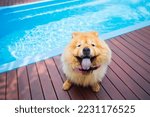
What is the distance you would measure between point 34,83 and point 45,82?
137mm

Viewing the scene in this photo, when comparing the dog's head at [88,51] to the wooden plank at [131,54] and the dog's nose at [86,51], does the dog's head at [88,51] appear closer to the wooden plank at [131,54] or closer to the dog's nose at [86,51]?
the dog's nose at [86,51]

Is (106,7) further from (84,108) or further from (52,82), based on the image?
(84,108)

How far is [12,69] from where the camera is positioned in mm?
2490

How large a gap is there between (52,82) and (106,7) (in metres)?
3.65

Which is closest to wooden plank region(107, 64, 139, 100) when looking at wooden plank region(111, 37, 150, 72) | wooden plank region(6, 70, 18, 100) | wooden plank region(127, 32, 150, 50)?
wooden plank region(111, 37, 150, 72)

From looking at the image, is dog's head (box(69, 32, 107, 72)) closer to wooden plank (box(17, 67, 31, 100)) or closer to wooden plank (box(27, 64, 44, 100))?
wooden plank (box(27, 64, 44, 100))

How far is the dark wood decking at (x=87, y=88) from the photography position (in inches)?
81.4

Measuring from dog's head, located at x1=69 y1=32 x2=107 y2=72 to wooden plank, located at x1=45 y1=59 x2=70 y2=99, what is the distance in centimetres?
46

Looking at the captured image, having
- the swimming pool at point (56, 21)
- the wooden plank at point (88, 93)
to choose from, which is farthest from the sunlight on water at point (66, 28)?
the wooden plank at point (88, 93)

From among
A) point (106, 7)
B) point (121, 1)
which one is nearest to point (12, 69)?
point (106, 7)

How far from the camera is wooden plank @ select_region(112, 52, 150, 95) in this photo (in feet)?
7.05

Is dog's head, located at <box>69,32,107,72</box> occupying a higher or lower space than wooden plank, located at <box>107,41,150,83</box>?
higher

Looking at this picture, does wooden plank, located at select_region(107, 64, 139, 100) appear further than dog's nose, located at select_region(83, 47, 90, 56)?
Yes

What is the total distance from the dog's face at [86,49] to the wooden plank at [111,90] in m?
0.48
